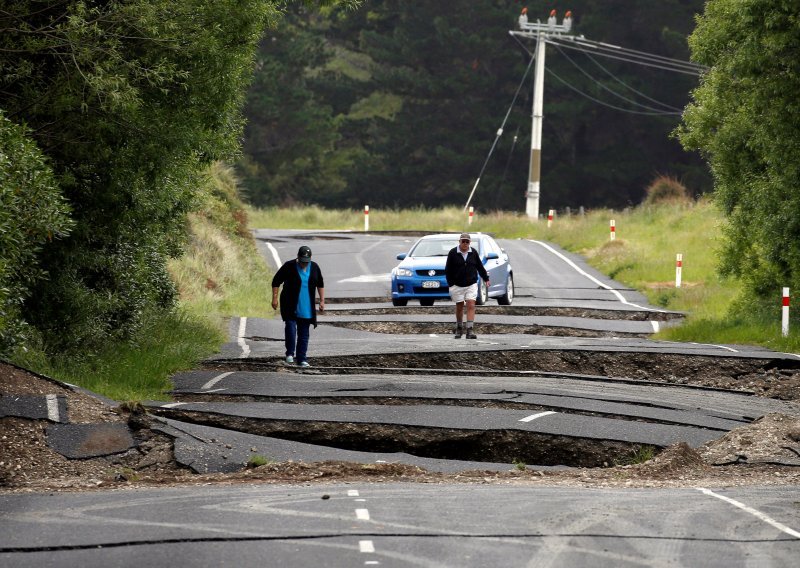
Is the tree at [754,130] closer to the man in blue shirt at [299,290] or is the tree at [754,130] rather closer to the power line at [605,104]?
the man in blue shirt at [299,290]

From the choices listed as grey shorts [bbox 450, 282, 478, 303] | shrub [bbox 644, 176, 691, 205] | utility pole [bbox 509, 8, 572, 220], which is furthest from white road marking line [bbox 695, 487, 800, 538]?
shrub [bbox 644, 176, 691, 205]

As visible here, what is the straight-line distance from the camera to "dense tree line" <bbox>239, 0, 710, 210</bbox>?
68.5m

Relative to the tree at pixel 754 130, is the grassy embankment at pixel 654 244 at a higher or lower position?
lower

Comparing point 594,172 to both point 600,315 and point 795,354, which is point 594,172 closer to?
point 600,315

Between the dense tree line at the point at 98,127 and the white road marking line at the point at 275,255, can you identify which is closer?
the dense tree line at the point at 98,127

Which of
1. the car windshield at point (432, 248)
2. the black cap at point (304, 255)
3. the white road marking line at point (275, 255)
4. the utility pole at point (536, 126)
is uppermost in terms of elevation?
the utility pole at point (536, 126)

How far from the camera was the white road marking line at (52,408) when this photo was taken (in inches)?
475

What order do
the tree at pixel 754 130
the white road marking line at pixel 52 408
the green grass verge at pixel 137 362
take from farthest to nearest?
1. the tree at pixel 754 130
2. the green grass verge at pixel 137 362
3. the white road marking line at pixel 52 408

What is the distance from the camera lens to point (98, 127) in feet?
47.5

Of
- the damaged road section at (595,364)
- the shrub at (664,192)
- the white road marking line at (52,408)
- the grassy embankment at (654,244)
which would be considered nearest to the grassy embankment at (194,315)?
the damaged road section at (595,364)

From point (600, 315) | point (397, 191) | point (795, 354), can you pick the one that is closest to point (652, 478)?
point (795, 354)

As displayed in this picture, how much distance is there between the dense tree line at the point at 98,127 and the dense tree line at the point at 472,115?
52296 mm

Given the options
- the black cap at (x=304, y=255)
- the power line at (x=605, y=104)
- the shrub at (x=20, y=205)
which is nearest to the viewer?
the shrub at (x=20, y=205)

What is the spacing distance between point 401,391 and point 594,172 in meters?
55.2
